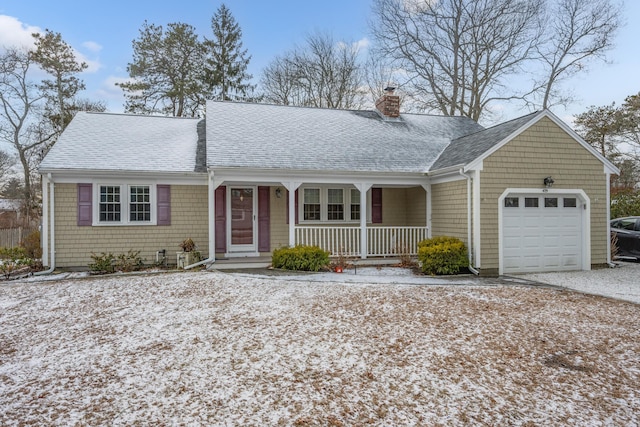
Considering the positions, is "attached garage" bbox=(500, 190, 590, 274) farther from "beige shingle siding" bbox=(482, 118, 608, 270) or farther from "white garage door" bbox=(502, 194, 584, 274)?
"beige shingle siding" bbox=(482, 118, 608, 270)

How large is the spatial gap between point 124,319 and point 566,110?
23696mm

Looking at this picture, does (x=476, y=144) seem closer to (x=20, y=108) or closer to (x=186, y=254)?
(x=186, y=254)

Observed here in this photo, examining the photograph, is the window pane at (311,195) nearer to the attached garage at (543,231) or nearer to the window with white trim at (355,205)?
the window with white trim at (355,205)

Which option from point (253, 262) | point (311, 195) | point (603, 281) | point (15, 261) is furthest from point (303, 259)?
point (15, 261)

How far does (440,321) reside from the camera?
19.1ft

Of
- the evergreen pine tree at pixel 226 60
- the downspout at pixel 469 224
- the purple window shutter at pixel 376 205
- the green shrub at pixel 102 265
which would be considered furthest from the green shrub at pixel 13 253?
the evergreen pine tree at pixel 226 60

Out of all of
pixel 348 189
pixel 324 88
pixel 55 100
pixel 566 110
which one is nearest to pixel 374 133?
pixel 348 189

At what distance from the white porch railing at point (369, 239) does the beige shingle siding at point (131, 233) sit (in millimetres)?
2798

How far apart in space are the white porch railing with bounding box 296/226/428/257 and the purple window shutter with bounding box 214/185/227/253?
7.02 ft

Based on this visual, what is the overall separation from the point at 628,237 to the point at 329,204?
9.19m

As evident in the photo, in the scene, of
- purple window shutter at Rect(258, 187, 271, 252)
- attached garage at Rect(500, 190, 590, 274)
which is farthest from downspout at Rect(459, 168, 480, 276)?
purple window shutter at Rect(258, 187, 271, 252)

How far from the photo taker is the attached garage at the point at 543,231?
992cm

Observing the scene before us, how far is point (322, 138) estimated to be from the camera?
1260 centimetres

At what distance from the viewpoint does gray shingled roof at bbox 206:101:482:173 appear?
11.0 metres
